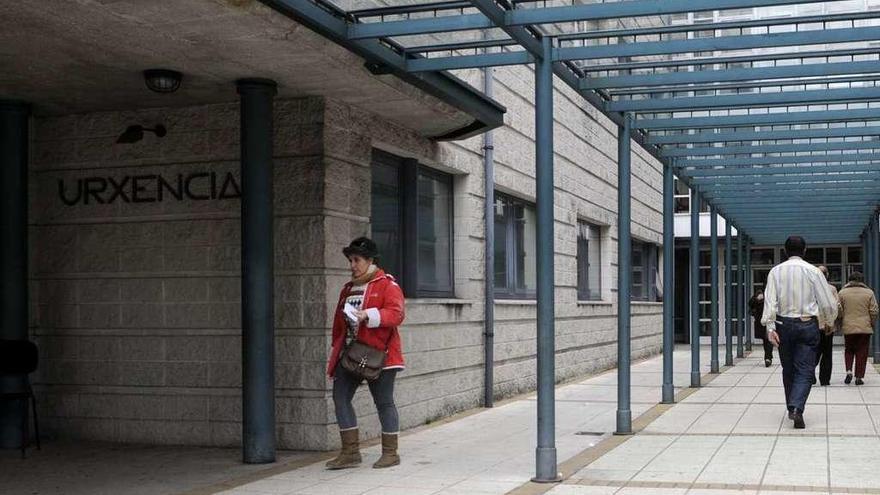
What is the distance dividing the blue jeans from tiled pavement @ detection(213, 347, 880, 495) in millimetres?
353

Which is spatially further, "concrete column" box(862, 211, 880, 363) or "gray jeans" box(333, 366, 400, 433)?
"concrete column" box(862, 211, 880, 363)

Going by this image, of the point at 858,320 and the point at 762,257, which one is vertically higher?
the point at 762,257

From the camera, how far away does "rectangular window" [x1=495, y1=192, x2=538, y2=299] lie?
15125 millimetres

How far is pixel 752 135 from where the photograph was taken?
12.3 metres

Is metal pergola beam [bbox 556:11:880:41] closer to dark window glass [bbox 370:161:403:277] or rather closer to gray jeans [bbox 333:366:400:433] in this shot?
gray jeans [bbox 333:366:400:433]

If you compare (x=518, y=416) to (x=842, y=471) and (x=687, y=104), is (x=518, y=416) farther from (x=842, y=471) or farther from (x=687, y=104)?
(x=842, y=471)

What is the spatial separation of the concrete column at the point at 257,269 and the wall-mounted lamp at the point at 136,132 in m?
1.39

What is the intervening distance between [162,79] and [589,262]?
1306 cm

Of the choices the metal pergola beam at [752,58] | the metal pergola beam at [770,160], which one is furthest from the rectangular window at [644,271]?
the metal pergola beam at [752,58]

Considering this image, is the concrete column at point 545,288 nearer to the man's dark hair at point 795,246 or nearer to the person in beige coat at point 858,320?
the man's dark hair at point 795,246

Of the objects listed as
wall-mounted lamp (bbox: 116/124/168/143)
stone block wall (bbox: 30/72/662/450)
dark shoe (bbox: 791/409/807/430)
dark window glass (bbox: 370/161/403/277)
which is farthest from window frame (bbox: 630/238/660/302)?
wall-mounted lamp (bbox: 116/124/168/143)

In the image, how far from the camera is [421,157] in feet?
38.8

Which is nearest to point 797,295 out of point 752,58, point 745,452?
point 745,452

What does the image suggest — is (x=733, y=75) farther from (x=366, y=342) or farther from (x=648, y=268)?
(x=648, y=268)
